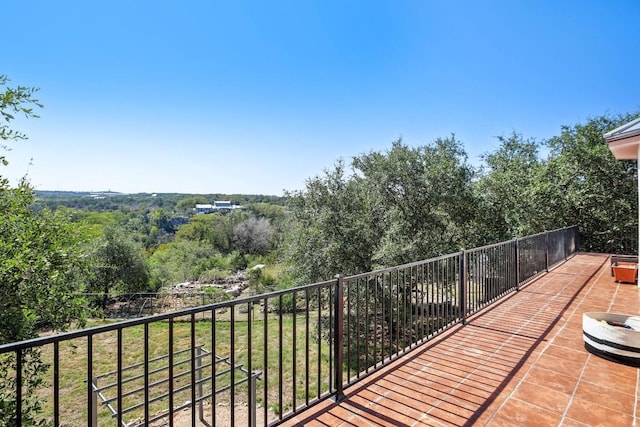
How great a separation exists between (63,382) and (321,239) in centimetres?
894

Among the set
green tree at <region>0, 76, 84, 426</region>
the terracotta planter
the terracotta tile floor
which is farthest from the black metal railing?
the terracotta planter

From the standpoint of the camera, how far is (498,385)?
8.82 ft

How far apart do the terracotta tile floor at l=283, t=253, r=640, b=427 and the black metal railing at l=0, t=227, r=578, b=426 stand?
0.77ft

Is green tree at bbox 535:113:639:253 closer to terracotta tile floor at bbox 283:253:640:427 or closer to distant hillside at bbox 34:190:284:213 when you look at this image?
terracotta tile floor at bbox 283:253:640:427

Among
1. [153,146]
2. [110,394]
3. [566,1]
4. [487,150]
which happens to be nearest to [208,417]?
[110,394]

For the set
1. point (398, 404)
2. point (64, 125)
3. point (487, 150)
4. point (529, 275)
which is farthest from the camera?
point (487, 150)

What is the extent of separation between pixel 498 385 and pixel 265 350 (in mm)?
1989

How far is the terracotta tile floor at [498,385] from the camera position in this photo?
2270 mm

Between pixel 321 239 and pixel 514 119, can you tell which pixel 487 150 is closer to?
pixel 514 119

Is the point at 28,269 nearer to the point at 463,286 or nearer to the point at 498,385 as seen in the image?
the point at 498,385

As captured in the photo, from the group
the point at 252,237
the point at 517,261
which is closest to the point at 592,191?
the point at 517,261

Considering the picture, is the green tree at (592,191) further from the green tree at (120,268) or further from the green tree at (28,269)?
the green tree at (120,268)

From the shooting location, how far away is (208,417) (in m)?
6.95

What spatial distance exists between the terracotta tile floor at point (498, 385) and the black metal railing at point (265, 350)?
0.23 meters
